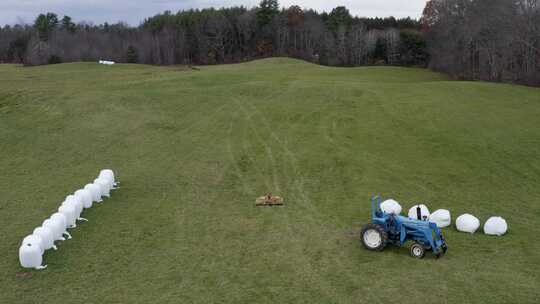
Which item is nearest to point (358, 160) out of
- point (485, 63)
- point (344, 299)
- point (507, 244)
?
point (507, 244)

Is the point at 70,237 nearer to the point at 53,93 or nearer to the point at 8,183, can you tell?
the point at 8,183

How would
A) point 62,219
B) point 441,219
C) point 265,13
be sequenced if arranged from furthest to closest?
point 265,13 → point 441,219 → point 62,219

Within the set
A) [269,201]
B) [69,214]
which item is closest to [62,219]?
[69,214]

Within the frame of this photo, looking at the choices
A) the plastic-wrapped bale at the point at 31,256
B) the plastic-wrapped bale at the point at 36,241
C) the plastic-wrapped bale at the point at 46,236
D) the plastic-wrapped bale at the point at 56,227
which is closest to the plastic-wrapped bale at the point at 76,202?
the plastic-wrapped bale at the point at 56,227

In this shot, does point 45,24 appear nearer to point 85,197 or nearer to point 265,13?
point 265,13

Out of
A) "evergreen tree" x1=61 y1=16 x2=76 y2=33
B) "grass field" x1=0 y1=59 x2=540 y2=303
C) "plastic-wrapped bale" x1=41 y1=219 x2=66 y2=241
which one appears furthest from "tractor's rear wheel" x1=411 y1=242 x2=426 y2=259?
"evergreen tree" x1=61 y1=16 x2=76 y2=33

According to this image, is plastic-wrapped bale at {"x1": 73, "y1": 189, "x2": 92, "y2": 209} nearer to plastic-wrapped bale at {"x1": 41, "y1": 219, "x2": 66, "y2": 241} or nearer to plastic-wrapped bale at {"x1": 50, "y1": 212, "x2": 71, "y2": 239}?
plastic-wrapped bale at {"x1": 50, "y1": 212, "x2": 71, "y2": 239}

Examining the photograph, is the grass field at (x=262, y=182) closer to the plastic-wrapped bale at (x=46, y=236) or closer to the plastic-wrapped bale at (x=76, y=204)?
the plastic-wrapped bale at (x=46, y=236)
